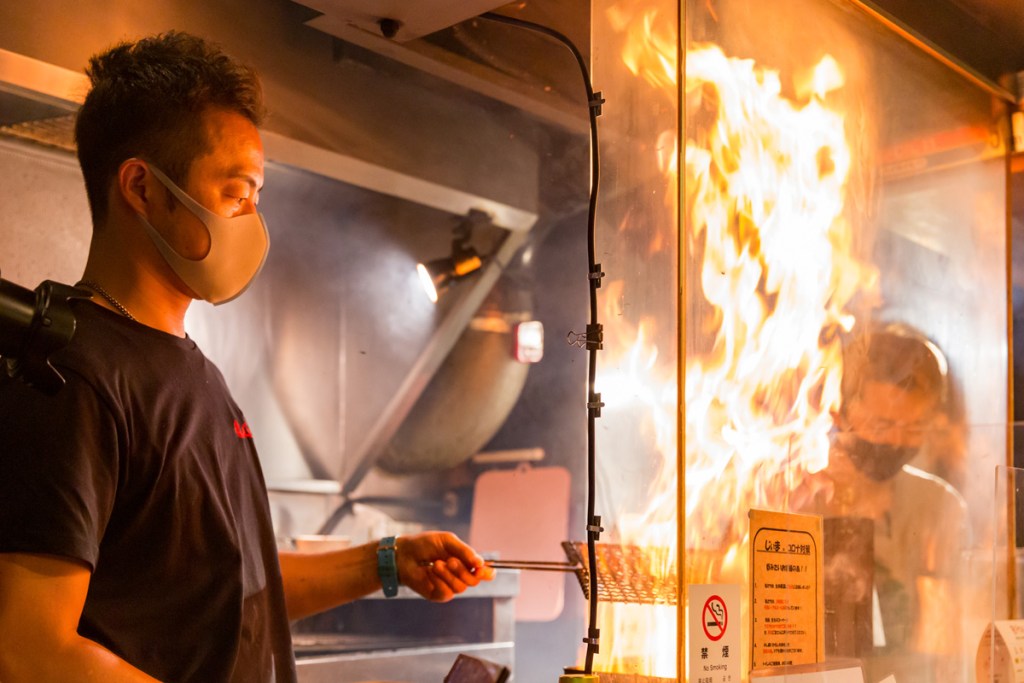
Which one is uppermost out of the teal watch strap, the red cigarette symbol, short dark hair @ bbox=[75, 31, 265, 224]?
short dark hair @ bbox=[75, 31, 265, 224]

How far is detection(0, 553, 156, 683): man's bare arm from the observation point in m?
1.00

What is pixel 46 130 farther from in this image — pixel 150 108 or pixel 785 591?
pixel 785 591

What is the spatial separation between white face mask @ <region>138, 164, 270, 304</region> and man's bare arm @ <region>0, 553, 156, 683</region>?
1.31ft

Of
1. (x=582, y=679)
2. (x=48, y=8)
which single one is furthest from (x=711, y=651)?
(x=48, y=8)

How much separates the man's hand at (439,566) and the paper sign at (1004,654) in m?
0.79

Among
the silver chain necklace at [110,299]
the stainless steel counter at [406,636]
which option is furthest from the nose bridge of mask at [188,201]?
the stainless steel counter at [406,636]

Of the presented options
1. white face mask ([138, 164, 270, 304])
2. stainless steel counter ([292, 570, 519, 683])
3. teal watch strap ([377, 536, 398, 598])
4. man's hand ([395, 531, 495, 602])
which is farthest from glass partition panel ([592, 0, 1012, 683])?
stainless steel counter ([292, 570, 519, 683])

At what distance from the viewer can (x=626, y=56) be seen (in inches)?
56.7

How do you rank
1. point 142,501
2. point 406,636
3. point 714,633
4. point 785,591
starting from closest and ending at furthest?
1. point 142,501
2. point 714,633
3. point 785,591
4. point 406,636

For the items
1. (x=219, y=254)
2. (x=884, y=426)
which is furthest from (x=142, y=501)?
(x=884, y=426)

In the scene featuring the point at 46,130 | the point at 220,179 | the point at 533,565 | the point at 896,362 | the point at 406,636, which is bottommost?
the point at 406,636

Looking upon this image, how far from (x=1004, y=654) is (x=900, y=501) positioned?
0.91ft

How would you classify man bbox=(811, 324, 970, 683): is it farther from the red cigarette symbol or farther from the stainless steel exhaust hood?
the stainless steel exhaust hood

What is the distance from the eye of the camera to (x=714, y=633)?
1271mm
